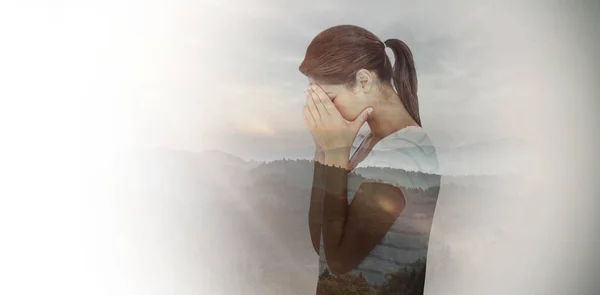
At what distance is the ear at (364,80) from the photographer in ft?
5.54

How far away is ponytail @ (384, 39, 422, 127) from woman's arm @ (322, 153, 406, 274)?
273 mm

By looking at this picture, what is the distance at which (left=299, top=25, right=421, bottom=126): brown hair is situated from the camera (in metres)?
1.66

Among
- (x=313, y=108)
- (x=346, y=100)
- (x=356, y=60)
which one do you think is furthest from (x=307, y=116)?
(x=356, y=60)

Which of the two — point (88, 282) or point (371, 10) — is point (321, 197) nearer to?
point (371, 10)

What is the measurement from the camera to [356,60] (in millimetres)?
1688

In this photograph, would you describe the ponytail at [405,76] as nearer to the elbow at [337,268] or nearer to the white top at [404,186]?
the white top at [404,186]

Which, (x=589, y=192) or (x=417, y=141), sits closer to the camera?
(x=417, y=141)

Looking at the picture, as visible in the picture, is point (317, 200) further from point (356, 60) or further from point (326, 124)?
point (356, 60)

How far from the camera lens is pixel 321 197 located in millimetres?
1645

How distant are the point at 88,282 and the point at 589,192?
176 centimetres

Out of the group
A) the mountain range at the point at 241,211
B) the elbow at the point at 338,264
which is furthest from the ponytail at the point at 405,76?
the elbow at the point at 338,264

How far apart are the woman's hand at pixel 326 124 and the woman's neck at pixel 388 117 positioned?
0.25 ft

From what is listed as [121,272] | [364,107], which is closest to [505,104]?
[364,107]

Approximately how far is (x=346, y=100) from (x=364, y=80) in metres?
0.09
